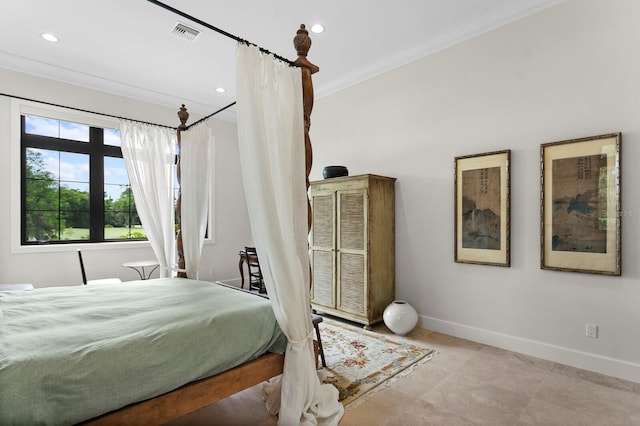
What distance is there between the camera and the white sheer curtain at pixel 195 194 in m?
3.08

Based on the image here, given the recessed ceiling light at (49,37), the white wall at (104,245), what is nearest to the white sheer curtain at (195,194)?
the recessed ceiling light at (49,37)

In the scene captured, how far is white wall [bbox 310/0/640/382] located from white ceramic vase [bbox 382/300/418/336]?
33 centimetres

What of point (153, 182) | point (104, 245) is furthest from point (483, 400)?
point (104, 245)

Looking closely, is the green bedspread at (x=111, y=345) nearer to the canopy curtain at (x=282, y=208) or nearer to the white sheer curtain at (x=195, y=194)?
the canopy curtain at (x=282, y=208)

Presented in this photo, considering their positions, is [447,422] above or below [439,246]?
below

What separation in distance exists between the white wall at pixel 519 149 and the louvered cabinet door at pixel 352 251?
21.2 inches

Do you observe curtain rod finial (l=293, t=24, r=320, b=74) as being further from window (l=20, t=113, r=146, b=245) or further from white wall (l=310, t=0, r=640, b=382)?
window (l=20, t=113, r=146, b=245)

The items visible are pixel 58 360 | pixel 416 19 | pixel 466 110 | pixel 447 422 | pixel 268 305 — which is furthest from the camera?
pixel 466 110

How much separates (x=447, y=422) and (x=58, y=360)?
6.88 ft

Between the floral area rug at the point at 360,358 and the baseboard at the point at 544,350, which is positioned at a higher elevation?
the baseboard at the point at 544,350

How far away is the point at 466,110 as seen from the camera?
342 centimetres

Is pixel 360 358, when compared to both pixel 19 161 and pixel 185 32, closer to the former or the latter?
pixel 185 32

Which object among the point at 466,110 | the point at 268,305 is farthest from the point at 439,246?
the point at 268,305

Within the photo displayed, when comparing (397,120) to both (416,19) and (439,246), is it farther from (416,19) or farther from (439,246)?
(439,246)
